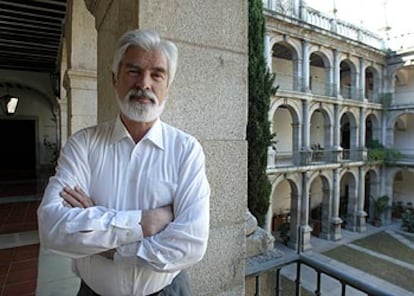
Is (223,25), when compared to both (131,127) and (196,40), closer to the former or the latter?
(196,40)

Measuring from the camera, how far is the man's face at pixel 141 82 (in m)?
1.15

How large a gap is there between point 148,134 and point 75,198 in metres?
0.34

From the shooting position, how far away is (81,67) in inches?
156

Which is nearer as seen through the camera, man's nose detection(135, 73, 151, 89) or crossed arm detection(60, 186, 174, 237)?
crossed arm detection(60, 186, 174, 237)

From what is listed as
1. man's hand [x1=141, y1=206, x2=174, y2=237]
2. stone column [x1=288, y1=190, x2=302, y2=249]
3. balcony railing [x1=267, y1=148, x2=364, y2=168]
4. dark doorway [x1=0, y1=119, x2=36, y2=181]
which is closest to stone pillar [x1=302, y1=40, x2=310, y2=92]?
balcony railing [x1=267, y1=148, x2=364, y2=168]

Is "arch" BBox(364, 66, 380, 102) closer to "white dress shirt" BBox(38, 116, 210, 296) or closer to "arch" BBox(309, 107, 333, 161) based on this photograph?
"arch" BBox(309, 107, 333, 161)

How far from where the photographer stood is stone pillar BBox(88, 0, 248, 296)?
1566mm

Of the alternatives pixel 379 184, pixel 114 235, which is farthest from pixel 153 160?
pixel 379 184

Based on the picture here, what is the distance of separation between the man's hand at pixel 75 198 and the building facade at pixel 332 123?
12.1 meters

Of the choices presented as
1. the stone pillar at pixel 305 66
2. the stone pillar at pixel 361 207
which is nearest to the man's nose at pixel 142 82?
the stone pillar at pixel 305 66

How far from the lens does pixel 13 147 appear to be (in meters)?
12.9

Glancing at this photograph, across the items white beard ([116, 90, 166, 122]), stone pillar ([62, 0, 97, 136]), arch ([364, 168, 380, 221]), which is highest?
stone pillar ([62, 0, 97, 136])

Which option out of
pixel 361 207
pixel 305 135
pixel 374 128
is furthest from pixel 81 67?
pixel 374 128

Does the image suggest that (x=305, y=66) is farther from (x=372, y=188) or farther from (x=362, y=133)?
(x=372, y=188)
